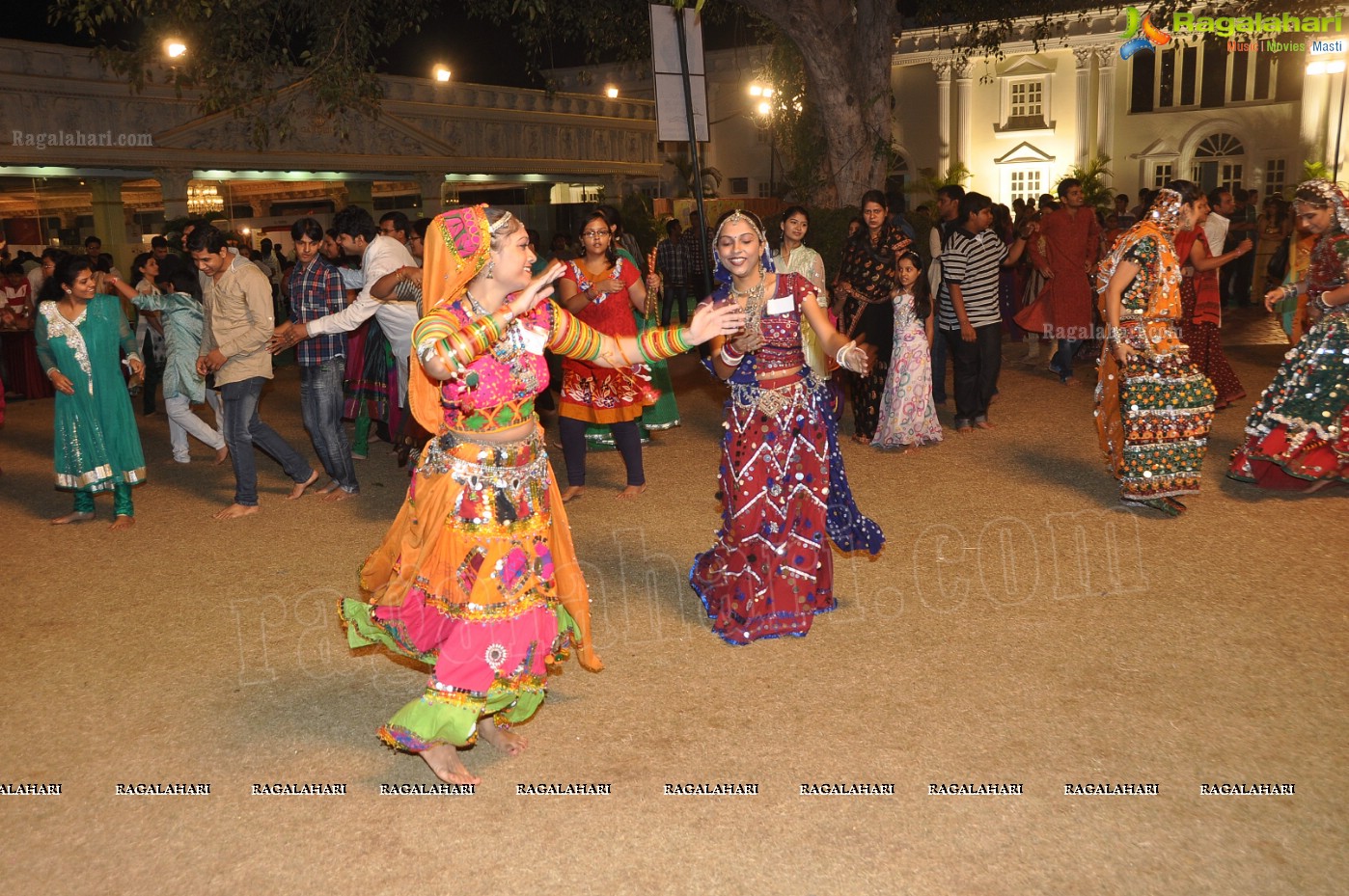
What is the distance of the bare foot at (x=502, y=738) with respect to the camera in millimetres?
3809

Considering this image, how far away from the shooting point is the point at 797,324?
187 inches

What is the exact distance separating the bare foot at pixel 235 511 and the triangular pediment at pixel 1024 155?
1215 inches

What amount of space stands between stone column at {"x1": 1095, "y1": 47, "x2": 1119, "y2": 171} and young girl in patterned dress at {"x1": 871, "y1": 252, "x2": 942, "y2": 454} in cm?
2761

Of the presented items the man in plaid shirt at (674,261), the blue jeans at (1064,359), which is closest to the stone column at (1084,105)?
the man in plaid shirt at (674,261)

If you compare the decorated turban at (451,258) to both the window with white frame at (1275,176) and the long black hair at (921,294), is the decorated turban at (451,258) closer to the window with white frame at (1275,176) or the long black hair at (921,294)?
the long black hair at (921,294)

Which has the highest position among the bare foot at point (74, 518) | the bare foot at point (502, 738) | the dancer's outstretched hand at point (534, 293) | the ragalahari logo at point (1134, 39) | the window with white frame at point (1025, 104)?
the ragalahari logo at point (1134, 39)

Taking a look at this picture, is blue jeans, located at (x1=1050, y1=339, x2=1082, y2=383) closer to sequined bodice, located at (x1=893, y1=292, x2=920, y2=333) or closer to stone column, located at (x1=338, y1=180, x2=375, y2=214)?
sequined bodice, located at (x1=893, y1=292, x2=920, y2=333)

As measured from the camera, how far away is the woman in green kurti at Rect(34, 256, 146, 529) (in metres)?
6.54

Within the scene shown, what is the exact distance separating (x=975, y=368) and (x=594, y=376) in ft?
11.0

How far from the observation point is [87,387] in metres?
6.66

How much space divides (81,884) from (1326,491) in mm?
6608

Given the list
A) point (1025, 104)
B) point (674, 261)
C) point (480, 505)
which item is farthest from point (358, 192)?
point (480, 505)

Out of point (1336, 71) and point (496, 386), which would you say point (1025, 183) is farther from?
point (496, 386)

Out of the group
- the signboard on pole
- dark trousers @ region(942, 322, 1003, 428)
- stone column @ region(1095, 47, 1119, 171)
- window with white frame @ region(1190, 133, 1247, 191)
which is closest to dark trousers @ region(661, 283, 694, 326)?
dark trousers @ region(942, 322, 1003, 428)
